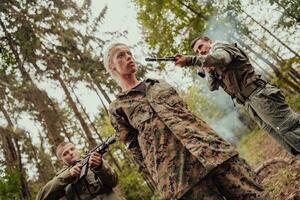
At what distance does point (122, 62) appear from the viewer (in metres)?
3.28

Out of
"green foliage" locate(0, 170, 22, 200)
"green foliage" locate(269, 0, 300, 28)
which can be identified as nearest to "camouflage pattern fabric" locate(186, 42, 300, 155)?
"green foliage" locate(0, 170, 22, 200)

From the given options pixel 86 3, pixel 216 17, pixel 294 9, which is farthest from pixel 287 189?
pixel 86 3

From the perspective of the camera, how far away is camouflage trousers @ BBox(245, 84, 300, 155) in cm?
409

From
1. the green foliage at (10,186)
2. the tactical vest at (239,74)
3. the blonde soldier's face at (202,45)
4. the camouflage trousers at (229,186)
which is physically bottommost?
the camouflage trousers at (229,186)

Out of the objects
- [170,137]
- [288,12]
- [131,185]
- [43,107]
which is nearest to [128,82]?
[170,137]

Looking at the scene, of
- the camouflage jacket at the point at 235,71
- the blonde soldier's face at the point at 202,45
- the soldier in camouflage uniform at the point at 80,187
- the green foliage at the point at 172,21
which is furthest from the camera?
the green foliage at the point at 172,21

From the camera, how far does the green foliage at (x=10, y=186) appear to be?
7.72 metres

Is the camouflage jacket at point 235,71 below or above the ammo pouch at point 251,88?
above

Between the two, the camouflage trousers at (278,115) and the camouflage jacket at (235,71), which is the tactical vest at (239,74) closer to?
the camouflage jacket at (235,71)

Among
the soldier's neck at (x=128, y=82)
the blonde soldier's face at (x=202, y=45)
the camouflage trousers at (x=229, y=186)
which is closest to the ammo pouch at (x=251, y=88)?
the blonde soldier's face at (x=202, y=45)

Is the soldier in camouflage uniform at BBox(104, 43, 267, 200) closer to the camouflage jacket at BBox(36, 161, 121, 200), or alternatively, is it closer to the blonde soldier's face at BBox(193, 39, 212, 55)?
the blonde soldier's face at BBox(193, 39, 212, 55)

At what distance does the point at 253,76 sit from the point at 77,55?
887 centimetres

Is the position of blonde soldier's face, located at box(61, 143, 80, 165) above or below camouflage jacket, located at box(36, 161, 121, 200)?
above

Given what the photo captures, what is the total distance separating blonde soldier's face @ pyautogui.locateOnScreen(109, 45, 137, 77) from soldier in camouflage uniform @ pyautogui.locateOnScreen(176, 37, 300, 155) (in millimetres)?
834
